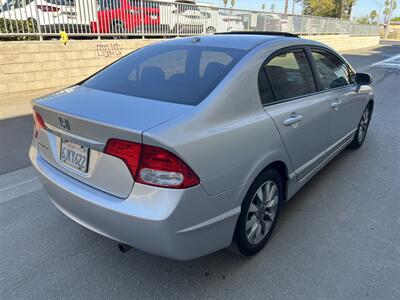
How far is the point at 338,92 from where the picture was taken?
3607mm

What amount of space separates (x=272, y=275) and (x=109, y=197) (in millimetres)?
1273

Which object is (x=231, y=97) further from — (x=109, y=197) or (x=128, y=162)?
(x=109, y=197)

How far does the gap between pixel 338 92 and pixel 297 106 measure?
107 centimetres

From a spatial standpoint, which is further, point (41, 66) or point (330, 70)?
point (41, 66)

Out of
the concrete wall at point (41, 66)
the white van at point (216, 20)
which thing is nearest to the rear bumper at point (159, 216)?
Result: the concrete wall at point (41, 66)

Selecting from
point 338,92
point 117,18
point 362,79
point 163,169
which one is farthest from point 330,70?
→ point 117,18

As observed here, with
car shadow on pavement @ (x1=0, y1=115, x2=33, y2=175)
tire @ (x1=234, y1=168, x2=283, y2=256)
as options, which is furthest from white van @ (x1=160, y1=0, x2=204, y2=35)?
tire @ (x1=234, y1=168, x2=283, y2=256)

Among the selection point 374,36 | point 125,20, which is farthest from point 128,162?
point 374,36

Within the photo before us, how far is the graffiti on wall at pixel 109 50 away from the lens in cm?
928

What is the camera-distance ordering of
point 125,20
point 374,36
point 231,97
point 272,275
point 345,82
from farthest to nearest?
point 374,36 → point 125,20 → point 345,82 → point 272,275 → point 231,97

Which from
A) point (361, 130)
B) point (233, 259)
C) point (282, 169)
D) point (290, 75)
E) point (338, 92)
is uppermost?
point (290, 75)

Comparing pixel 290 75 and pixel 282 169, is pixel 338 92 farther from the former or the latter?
pixel 282 169

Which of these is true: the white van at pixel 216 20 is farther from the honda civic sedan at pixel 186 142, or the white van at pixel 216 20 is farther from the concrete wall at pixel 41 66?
the honda civic sedan at pixel 186 142

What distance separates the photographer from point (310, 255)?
8.51 ft
